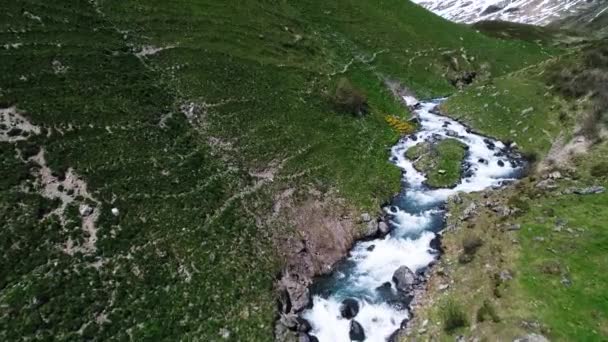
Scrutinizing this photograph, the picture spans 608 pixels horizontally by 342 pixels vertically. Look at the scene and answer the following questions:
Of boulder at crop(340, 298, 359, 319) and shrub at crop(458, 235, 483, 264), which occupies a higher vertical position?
shrub at crop(458, 235, 483, 264)

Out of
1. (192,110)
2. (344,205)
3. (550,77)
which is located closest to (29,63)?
(192,110)

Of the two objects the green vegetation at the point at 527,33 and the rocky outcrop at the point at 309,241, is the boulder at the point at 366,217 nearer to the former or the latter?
the rocky outcrop at the point at 309,241

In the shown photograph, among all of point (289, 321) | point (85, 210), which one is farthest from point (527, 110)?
point (85, 210)

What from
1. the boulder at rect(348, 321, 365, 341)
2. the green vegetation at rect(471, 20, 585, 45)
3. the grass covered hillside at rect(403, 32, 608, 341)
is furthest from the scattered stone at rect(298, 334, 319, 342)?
the green vegetation at rect(471, 20, 585, 45)

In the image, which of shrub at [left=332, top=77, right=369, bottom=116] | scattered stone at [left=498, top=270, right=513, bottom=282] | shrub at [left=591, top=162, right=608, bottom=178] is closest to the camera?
scattered stone at [left=498, top=270, right=513, bottom=282]

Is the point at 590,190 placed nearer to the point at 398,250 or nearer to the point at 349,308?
the point at 398,250

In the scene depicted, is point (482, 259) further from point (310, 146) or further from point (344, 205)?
point (310, 146)

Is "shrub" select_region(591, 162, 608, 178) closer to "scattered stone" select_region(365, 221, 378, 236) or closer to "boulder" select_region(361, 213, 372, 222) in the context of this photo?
"scattered stone" select_region(365, 221, 378, 236)
